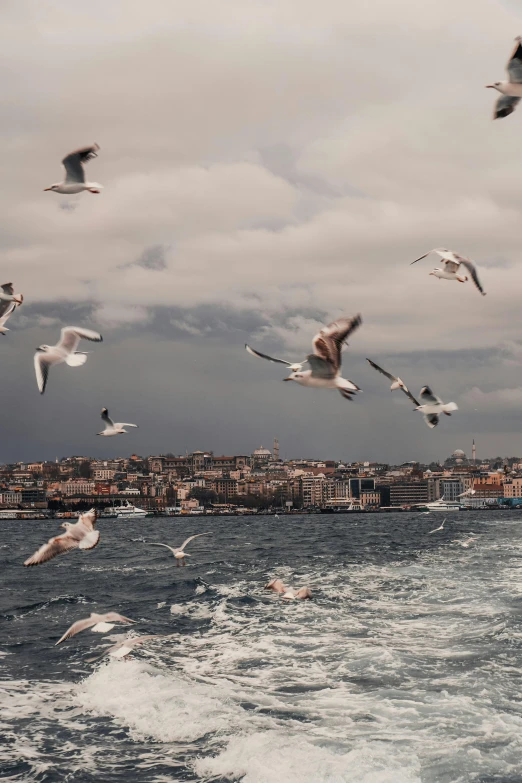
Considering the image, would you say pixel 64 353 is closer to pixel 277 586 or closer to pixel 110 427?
pixel 110 427

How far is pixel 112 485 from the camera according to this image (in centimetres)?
18425

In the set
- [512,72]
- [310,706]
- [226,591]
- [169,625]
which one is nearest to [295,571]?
[226,591]

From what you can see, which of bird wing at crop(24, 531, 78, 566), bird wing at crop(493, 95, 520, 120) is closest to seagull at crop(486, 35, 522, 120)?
bird wing at crop(493, 95, 520, 120)

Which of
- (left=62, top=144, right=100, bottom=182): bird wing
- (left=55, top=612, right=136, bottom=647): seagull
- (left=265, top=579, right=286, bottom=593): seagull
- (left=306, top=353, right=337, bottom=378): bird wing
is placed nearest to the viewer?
(left=306, top=353, right=337, bottom=378): bird wing

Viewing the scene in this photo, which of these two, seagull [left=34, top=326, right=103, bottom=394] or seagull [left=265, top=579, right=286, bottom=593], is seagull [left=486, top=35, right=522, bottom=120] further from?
seagull [left=265, top=579, right=286, bottom=593]

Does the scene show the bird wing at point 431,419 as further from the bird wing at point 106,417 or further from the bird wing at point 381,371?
the bird wing at point 106,417

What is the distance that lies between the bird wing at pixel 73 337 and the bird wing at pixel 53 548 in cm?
217

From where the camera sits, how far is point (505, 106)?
9.79 m

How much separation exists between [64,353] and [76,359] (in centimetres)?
22

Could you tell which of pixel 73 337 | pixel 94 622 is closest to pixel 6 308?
pixel 73 337

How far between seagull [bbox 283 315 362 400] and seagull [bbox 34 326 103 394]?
3273 millimetres

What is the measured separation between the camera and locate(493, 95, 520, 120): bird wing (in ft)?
31.9

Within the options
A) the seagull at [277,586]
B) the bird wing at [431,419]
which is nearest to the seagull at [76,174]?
the bird wing at [431,419]

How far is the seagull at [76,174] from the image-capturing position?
10781 mm
